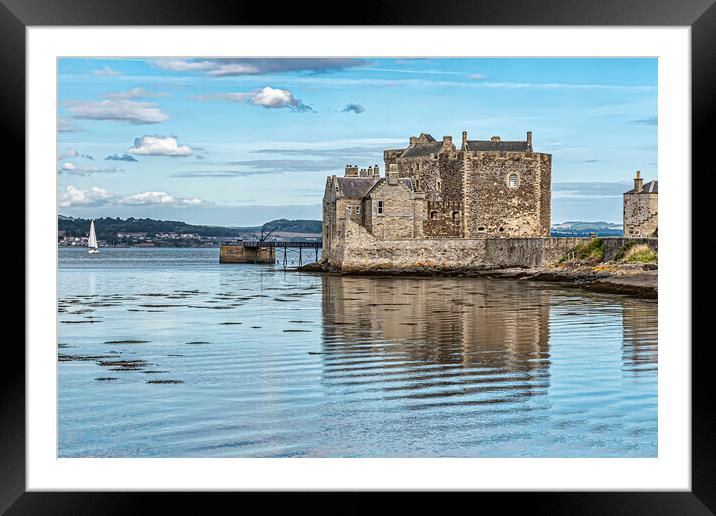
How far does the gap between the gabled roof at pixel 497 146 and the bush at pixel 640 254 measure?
12.8 meters

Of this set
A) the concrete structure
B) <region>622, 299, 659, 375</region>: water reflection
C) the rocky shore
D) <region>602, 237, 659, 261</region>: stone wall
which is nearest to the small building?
the rocky shore

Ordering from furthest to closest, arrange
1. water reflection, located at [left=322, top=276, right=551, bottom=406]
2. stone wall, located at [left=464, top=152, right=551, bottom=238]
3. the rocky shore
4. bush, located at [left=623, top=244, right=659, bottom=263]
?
1. stone wall, located at [left=464, top=152, right=551, bottom=238]
2. bush, located at [left=623, top=244, right=659, bottom=263]
3. the rocky shore
4. water reflection, located at [left=322, top=276, right=551, bottom=406]

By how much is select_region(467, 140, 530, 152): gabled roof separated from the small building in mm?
5430

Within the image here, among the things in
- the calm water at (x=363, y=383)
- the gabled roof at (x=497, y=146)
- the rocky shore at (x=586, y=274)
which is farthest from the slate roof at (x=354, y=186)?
the calm water at (x=363, y=383)

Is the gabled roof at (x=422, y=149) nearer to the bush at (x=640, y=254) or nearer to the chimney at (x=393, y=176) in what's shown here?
the chimney at (x=393, y=176)

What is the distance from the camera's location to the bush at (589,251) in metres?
28.0

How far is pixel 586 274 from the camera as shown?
26156mm

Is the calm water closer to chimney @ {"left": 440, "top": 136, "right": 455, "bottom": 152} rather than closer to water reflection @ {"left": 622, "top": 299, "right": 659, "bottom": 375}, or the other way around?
water reflection @ {"left": 622, "top": 299, "right": 659, "bottom": 375}

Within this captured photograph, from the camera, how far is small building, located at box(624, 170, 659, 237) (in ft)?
109

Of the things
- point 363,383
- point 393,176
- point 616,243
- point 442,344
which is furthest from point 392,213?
point 363,383

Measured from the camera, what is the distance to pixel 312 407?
719 cm
